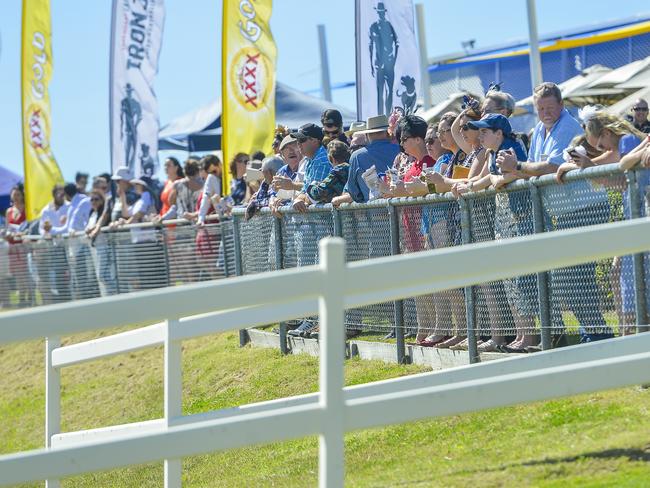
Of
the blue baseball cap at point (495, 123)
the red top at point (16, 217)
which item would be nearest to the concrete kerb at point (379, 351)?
the blue baseball cap at point (495, 123)

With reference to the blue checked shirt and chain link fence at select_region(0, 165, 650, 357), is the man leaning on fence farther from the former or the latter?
the blue checked shirt

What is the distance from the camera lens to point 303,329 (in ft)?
40.4

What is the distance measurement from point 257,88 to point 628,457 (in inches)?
552

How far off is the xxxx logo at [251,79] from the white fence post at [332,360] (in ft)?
47.3

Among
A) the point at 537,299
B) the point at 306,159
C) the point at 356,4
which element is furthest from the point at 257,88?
the point at 537,299

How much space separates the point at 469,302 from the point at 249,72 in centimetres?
1044

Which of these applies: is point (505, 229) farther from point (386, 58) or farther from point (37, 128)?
point (37, 128)

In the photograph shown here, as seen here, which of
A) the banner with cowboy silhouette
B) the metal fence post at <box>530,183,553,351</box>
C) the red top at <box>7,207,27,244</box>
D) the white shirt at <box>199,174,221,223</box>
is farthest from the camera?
the red top at <box>7,207,27,244</box>

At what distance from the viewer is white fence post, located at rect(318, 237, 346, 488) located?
4.62 metres

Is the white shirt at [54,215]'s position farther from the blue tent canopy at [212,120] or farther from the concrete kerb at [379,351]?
the concrete kerb at [379,351]

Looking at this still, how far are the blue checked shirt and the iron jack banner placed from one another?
967 centimetres

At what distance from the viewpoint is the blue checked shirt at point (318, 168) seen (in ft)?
40.3

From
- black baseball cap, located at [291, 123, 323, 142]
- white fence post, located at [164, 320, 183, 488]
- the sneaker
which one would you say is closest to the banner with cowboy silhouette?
black baseball cap, located at [291, 123, 323, 142]

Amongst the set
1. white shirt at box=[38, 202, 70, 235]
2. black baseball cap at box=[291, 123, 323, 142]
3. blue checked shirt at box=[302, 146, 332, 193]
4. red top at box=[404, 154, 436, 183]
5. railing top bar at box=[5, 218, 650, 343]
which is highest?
white shirt at box=[38, 202, 70, 235]
